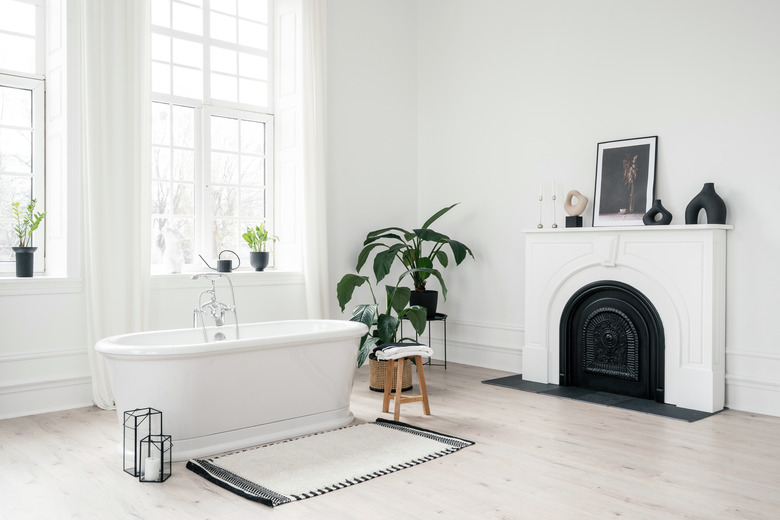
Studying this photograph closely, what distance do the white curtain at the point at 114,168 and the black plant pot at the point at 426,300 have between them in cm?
219

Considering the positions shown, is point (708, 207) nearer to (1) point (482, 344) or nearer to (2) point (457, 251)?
(2) point (457, 251)

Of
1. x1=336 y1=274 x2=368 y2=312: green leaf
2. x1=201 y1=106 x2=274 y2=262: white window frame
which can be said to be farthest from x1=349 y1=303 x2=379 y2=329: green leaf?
x1=201 y1=106 x2=274 y2=262: white window frame

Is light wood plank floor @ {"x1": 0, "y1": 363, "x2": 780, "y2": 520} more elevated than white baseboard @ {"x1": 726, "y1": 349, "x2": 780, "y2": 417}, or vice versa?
white baseboard @ {"x1": 726, "y1": 349, "x2": 780, "y2": 417}

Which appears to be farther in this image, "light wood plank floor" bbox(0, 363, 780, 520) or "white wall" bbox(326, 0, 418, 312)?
"white wall" bbox(326, 0, 418, 312)

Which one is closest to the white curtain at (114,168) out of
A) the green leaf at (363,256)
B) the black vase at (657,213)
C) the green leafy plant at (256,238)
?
the green leafy plant at (256,238)

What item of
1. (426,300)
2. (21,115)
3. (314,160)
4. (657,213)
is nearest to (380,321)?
(426,300)

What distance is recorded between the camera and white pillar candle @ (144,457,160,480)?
2936 millimetres

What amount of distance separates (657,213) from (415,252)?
2007 millimetres

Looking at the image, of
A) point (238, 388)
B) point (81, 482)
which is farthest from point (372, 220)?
point (81, 482)

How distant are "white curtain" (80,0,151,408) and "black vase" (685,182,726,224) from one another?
3.65 meters

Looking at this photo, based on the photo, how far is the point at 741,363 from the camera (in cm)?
424

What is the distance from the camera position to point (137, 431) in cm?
315

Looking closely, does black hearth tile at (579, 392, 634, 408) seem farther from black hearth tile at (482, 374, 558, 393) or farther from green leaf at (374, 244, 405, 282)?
green leaf at (374, 244, 405, 282)

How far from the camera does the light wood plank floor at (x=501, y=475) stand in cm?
263
